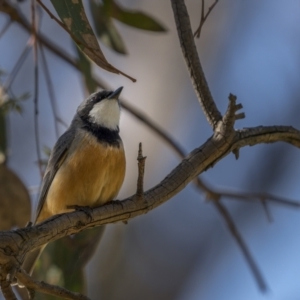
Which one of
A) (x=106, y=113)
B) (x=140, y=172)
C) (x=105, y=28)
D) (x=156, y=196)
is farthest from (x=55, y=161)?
(x=140, y=172)

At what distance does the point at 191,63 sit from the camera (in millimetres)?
2580

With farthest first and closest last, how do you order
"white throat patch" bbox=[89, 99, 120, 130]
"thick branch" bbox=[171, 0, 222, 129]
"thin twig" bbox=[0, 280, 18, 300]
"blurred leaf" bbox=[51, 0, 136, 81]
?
"white throat patch" bbox=[89, 99, 120, 130] → "thick branch" bbox=[171, 0, 222, 129] → "blurred leaf" bbox=[51, 0, 136, 81] → "thin twig" bbox=[0, 280, 18, 300]

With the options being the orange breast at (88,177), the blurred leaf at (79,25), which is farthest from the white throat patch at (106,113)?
the blurred leaf at (79,25)

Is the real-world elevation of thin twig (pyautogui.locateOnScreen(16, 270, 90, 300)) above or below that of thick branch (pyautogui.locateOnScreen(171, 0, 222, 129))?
below

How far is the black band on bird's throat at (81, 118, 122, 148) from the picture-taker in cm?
336

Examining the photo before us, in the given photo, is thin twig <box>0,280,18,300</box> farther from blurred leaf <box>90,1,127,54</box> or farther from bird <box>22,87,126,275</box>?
blurred leaf <box>90,1,127,54</box>

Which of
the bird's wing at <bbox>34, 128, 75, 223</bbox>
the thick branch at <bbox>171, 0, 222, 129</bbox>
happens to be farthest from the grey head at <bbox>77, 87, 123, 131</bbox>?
the thick branch at <bbox>171, 0, 222, 129</bbox>

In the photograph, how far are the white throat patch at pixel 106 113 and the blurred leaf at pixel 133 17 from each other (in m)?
0.48

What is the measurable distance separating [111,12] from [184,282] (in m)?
3.63

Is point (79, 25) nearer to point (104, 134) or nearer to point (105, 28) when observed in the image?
point (104, 134)

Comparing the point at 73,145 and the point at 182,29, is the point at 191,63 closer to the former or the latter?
the point at 182,29

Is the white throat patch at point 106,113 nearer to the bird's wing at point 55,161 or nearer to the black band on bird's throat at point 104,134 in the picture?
the black band on bird's throat at point 104,134

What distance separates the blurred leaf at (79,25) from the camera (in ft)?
7.29

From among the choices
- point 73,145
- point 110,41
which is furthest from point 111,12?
point 73,145
